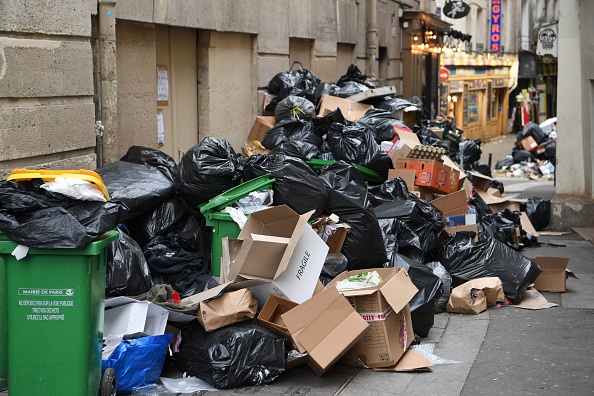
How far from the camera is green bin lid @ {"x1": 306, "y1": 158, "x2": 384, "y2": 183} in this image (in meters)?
8.44

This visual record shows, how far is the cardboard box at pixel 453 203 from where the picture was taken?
871 cm

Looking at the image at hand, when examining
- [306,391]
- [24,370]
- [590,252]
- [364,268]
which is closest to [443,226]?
[364,268]

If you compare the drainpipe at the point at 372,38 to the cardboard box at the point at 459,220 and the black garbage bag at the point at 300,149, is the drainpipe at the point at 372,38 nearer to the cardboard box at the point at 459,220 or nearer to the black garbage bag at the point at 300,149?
the black garbage bag at the point at 300,149

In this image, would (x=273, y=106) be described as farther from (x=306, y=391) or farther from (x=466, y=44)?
(x=466, y=44)

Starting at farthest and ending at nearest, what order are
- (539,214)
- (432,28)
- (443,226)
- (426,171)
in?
(432,28)
(539,214)
(426,171)
(443,226)

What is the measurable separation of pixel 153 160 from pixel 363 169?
2.58 meters

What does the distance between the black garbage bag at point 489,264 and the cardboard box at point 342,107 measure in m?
2.94

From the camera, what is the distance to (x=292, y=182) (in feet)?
21.9

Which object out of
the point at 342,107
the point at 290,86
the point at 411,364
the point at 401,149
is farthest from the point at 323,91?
the point at 411,364

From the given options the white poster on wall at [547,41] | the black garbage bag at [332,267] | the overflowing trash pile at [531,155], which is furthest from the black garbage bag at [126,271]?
the white poster on wall at [547,41]

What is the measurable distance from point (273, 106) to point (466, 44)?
2066 cm

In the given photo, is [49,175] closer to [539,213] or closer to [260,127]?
[260,127]

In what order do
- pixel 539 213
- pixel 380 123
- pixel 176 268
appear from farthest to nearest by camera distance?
pixel 539 213, pixel 380 123, pixel 176 268

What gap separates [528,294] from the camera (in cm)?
768
